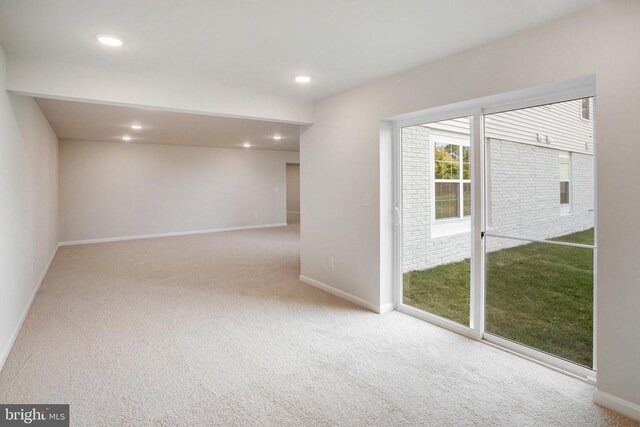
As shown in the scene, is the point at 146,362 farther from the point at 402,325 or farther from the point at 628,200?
the point at 628,200

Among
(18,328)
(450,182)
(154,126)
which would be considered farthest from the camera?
(154,126)

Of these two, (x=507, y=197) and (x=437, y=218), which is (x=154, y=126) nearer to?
(x=437, y=218)

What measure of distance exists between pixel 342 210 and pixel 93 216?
22.2 feet

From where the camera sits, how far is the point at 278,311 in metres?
3.95

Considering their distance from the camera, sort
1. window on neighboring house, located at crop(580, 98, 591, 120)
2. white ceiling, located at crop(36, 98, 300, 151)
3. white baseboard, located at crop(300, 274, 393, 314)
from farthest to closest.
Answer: white ceiling, located at crop(36, 98, 300, 151), white baseboard, located at crop(300, 274, 393, 314), window on neighboring house, located at crop(580, 98, 591, 120)

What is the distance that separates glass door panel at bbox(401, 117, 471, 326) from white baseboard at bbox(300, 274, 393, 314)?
1.09ft

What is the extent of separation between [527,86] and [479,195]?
91 centimetres

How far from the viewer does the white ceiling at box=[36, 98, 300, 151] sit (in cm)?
525

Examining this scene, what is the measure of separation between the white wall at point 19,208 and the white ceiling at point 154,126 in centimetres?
49

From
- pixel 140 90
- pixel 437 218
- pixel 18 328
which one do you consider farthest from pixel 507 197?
pixel 18 328

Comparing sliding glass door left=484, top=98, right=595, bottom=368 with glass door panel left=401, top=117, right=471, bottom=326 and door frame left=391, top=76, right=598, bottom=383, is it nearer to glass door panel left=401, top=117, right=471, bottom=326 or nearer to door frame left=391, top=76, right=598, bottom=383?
door frame left=391, top=76, right=598, bottom=383

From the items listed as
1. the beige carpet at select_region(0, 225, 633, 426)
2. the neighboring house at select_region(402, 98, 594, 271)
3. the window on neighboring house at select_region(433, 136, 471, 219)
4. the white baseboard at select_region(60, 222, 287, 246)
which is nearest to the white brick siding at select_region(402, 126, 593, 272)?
the neighboring house at select_region(402, 98, 594, 271)

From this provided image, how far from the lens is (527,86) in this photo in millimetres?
2598

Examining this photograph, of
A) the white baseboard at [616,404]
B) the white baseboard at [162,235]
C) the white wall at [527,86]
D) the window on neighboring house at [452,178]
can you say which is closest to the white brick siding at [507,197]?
the window on neighboring house at [452,178]
